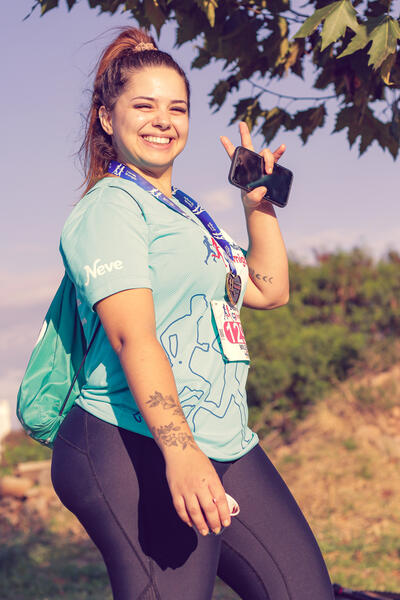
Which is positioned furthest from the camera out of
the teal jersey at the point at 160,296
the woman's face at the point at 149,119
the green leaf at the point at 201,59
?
the green leaf at the point at 201,59

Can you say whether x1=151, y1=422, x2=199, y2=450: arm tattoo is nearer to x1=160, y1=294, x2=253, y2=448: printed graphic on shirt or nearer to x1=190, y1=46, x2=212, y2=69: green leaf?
x1=160, y1=294, x2=253, y2=448: printed graphic on shirt

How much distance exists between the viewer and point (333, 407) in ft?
33.0

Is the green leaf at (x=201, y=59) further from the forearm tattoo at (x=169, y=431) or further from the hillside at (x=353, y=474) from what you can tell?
the hillside at (x=353, y=474)

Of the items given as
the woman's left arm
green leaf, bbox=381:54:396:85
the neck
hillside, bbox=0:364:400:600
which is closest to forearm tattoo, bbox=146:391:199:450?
the neck

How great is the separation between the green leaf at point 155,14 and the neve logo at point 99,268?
161cm

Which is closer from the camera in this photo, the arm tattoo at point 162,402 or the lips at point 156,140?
the arm tattoo at point 162,402

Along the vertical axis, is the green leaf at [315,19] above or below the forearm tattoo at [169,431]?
above

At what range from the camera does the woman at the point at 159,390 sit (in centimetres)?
175

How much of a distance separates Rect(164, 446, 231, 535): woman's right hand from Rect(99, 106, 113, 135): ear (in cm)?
112

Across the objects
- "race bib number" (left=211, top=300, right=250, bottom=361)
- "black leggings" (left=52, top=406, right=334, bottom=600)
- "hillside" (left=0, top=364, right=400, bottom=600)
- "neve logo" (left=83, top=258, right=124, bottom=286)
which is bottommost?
"hillside" (left=0, top=364, right=400, bottom=600)

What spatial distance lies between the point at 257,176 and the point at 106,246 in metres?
0.82

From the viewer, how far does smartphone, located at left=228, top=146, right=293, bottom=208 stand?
2.38 metres

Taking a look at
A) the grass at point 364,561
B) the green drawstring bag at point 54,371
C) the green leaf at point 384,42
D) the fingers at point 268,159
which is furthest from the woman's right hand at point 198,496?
the grass at point 364,561

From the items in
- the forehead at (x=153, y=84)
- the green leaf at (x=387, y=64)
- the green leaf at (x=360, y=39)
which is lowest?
the forehead at (x=153, y=84)
